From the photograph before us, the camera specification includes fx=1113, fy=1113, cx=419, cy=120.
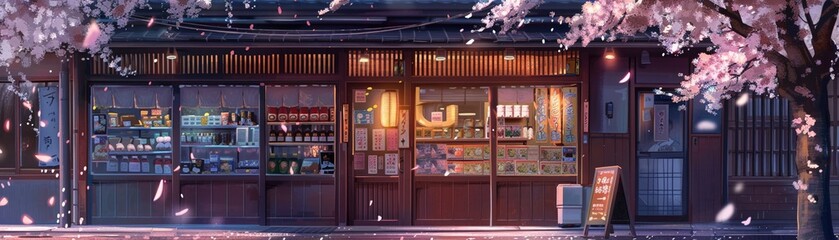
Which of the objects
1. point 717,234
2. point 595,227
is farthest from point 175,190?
point 717,234

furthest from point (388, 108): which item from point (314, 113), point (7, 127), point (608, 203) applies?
point (7, 127)

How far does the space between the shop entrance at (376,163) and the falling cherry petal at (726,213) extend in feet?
17.4

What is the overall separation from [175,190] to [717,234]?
873cm

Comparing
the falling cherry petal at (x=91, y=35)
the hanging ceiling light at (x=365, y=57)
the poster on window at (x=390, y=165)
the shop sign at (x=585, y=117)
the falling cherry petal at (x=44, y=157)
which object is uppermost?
the falling cherry petal at (x=91, y=35)

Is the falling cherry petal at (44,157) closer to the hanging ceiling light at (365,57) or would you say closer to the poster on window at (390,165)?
the hanging ceiling light at (365,57)

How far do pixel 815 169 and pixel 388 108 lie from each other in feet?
25.3

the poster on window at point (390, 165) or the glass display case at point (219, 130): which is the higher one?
the glass display case at point (219, 130)

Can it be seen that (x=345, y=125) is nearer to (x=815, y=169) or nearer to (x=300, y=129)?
(x=300, y=129)

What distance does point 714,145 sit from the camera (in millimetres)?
18344

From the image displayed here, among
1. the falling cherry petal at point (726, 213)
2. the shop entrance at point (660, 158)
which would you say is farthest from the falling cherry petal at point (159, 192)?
the falling cherry petal at point (726, 213)

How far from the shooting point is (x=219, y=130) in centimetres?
1852

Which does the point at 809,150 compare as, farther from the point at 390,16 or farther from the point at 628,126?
the point at 390,16

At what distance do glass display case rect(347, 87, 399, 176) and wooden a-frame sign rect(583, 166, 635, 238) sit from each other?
11.2 ft

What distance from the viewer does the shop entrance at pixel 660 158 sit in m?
18.4
